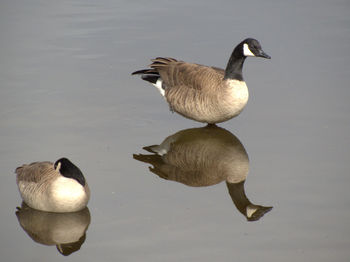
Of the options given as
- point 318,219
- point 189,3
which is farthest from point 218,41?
point 318,219

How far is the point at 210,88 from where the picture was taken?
8.01 metres

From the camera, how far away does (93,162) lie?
282 inches

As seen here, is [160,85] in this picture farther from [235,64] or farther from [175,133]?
[235,64]

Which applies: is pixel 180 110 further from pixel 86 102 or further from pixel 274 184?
pixel 274 184

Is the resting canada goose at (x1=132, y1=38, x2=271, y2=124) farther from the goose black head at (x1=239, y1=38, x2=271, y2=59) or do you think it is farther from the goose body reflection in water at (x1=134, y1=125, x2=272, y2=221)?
the goose body reflection in water at (x1=134, y1=125, x2=272, y2=221)

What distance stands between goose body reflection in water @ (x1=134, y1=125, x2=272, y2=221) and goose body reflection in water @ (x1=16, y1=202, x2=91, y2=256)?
1189mm

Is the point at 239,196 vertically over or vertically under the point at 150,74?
under

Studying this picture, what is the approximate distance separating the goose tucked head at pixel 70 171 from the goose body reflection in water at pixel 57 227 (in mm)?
390

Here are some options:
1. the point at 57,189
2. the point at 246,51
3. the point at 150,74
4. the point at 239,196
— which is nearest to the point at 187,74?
the point at 150,74

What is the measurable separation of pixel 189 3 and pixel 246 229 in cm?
680

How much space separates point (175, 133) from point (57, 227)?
237cm

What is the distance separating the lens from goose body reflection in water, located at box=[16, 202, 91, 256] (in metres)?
5.84

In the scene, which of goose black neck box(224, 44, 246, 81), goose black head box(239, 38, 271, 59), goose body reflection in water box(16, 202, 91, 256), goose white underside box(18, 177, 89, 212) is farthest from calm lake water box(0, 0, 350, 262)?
goose black head box(239, 38, 271, 59)

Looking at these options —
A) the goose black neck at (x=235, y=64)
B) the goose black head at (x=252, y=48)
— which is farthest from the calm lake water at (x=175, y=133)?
the goose black head at (x=252, y=48)
